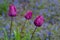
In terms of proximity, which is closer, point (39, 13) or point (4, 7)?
point (4, 7)

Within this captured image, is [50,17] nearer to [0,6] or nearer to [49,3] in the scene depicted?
[49,3]

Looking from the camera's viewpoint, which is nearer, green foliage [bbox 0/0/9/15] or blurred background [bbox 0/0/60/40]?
blurred background [bbox 0/0/60/40]

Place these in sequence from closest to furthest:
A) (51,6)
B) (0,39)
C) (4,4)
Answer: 1. (0,39)
2. (4,4)
3. (51,6)

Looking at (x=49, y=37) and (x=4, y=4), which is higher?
(x=4, y=4)

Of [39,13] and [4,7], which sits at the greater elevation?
[4,7]

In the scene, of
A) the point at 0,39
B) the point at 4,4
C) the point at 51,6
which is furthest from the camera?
the point at 51,6

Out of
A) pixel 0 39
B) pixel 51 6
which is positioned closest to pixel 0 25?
pixel 0 39

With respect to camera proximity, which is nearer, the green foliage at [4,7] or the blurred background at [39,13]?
the blurred background at [39,13]

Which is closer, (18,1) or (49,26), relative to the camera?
(49,26)
